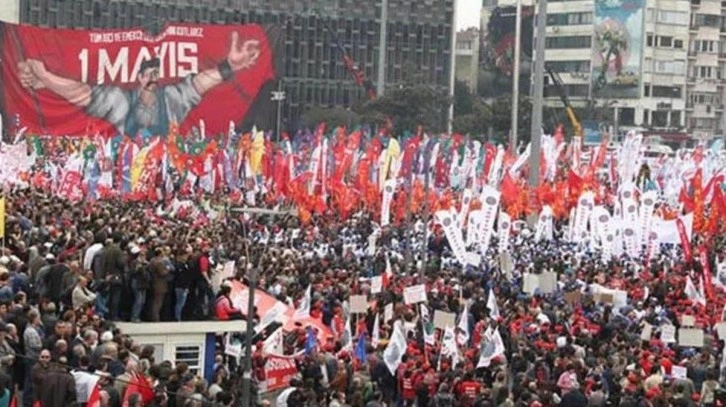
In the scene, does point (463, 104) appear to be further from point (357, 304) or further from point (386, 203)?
point (357, 304)

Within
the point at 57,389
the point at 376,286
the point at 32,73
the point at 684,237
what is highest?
the point at 32,73

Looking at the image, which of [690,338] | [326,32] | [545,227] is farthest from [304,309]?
[326,32]

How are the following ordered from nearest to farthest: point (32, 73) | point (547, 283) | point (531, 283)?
point (547, 283), point (531, 283), point (32, 73)

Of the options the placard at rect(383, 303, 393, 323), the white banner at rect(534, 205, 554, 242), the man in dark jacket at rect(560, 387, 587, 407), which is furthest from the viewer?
the white banner at rect(534, 205, 554, 242)

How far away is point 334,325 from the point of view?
24297mm

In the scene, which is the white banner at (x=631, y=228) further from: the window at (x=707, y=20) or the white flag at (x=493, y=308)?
the window at (x=707, y=20)

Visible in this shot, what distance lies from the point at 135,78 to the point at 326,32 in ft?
181

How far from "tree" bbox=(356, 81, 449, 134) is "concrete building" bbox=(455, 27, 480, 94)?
1600 inches

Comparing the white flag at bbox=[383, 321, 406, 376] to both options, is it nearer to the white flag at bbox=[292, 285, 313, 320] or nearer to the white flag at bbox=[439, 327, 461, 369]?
the white flag at bbox=[439, 327, 461, 369]

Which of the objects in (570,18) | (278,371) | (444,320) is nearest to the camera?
(278,371)

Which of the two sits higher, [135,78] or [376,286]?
[135,78]

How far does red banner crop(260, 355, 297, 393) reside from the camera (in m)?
20.9

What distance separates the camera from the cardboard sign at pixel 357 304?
2361cm

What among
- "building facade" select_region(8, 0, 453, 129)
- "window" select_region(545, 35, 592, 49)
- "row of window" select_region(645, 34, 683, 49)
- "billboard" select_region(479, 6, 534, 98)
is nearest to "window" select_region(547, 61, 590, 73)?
"window" select_region(545, 35, 592, 49)
